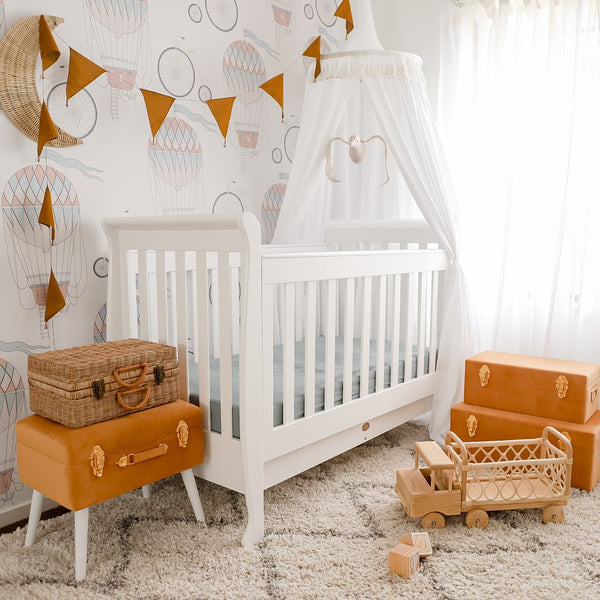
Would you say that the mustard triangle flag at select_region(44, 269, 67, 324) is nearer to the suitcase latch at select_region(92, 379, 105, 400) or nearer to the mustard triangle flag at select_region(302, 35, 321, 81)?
the suitcase latch at select_region(92, 379, 105, 400)

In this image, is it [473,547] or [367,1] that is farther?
[367,1]

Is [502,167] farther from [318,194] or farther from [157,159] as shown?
[157,159]

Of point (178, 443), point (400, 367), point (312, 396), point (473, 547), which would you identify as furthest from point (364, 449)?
point (178, 443)

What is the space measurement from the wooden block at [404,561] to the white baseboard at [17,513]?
121 centimetres

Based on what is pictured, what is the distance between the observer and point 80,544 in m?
1.66

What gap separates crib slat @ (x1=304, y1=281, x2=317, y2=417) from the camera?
80.7 inches

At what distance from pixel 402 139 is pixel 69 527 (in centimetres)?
194

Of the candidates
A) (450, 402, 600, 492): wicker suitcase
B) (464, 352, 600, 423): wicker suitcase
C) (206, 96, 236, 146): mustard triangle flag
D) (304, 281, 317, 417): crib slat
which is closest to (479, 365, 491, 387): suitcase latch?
(464, 352, 600, 423): wicker suitcase

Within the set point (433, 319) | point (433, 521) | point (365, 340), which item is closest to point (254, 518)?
point (433, 521)

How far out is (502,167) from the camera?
2.92 m

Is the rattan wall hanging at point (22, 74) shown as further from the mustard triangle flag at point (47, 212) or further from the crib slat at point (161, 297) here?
the crib slat at point (161, 297)

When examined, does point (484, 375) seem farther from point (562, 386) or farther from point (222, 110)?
point (222, 110)

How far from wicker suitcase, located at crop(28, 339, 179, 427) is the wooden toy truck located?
2.71 feet

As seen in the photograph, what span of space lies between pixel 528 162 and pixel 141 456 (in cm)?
212
